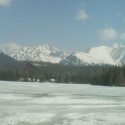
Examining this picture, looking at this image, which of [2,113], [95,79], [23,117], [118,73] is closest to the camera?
[23,117]

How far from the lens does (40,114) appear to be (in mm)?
27984

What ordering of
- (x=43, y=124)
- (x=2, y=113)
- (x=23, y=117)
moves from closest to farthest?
1. (x=43, y=124)
2. (x=23, y=117)
3. (x=2, y=113)

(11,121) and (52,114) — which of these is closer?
(11,121)

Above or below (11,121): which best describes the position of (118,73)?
above

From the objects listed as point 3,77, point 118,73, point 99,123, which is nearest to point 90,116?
point 99,123

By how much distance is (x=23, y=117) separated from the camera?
2614cm

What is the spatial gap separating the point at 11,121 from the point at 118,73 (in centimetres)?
11153

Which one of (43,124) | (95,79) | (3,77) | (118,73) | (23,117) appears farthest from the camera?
(3,77)

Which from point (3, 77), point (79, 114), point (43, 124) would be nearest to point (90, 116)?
point (79, 114)

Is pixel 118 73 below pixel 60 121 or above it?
above

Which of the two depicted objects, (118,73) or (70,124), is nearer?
(70,124)

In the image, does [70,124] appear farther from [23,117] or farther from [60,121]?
[23,117]

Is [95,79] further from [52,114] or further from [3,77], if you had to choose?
[52,114]

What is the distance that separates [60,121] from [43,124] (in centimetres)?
174
